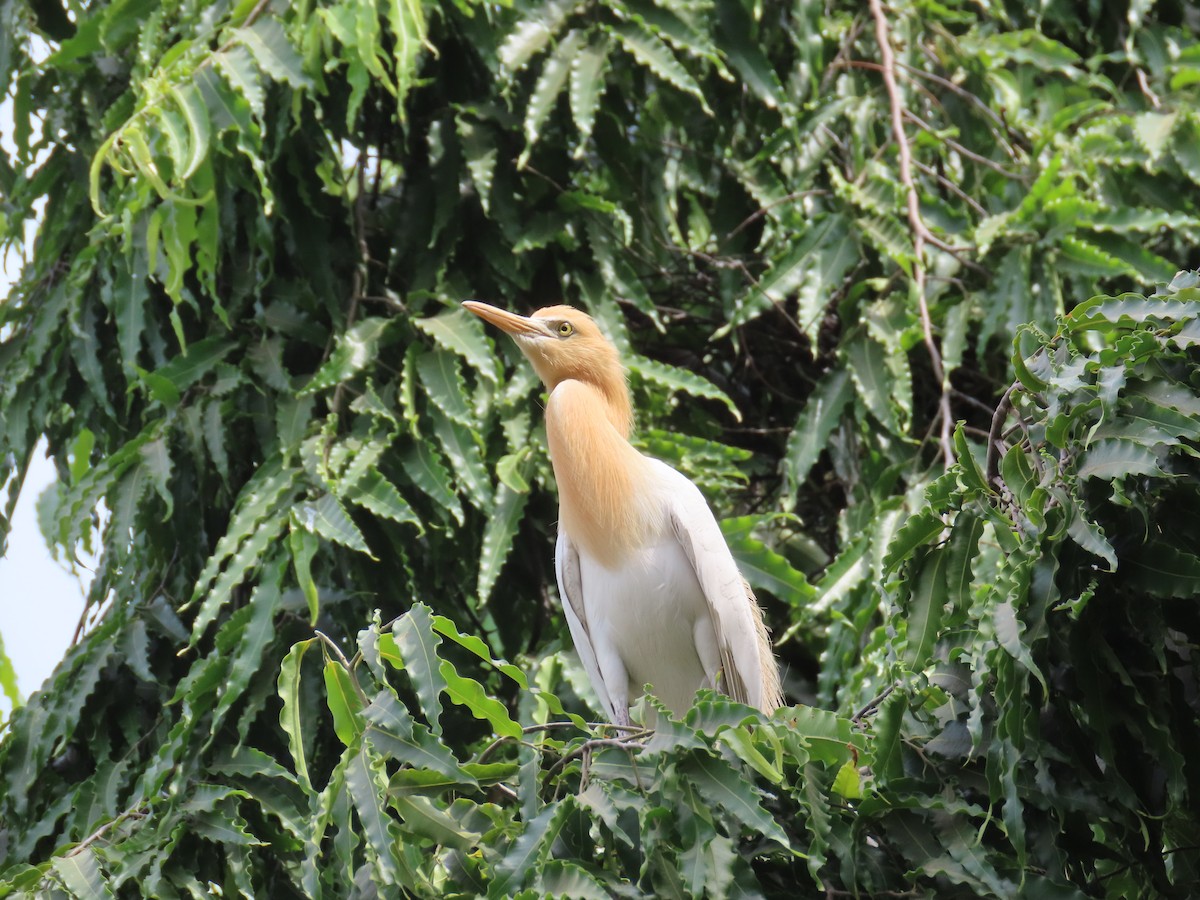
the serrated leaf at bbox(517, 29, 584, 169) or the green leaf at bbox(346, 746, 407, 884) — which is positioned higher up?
the serrated leaf at bbox(517, 29, 584, 169)

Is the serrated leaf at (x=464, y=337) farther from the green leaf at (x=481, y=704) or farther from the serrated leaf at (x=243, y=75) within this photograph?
the green leaf at (x=481, y=704)

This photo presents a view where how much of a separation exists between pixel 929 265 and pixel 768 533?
2.92ft

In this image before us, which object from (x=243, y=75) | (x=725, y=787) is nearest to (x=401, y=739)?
(x=725, y=787)

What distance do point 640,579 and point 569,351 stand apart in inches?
26.4

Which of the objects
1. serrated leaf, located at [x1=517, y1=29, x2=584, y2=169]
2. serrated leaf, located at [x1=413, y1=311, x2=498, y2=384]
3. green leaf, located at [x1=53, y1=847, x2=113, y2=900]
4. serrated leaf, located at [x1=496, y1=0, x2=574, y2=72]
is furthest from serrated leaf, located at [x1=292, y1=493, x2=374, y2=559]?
Result: serrated leaf, located at [x1=496, y1=0, x2=574, y2=72]

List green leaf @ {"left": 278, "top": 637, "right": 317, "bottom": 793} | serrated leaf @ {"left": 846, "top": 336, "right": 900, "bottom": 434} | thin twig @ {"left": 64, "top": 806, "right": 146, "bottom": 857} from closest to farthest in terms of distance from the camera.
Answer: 1. green leaf @ {"left": 278, "top": 637, "right": 317, "bottom": 793}
2. thin twig @ {"left": 64, "top": 806, "right": 146, "bottom": 857}
3. serrated leaf @ {"left": 846, "top": 336, "right": 900, "bottom": 434}

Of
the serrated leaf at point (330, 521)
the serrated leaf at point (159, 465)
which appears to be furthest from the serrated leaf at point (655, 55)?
the serrated leaf at point (159, 465)

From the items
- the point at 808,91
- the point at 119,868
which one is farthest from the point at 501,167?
the point at 119,868

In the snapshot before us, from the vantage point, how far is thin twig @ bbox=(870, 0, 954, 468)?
137 inches

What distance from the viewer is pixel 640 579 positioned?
2941 mm

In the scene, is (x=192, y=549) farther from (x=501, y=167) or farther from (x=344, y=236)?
(x=501, y=167)

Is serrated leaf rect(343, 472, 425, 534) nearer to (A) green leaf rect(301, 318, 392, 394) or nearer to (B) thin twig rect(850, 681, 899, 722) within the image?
(A) green leaf rect(301, 318, 392, 394)

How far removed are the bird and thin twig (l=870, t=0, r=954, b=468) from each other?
0.69 meters

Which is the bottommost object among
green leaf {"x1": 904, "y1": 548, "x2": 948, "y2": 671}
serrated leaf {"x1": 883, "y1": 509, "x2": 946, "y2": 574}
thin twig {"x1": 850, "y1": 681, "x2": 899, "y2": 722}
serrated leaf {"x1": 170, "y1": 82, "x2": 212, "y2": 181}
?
thin twig {"x1": 850, "y1": 681, "x2": 899, "y2": 722}
